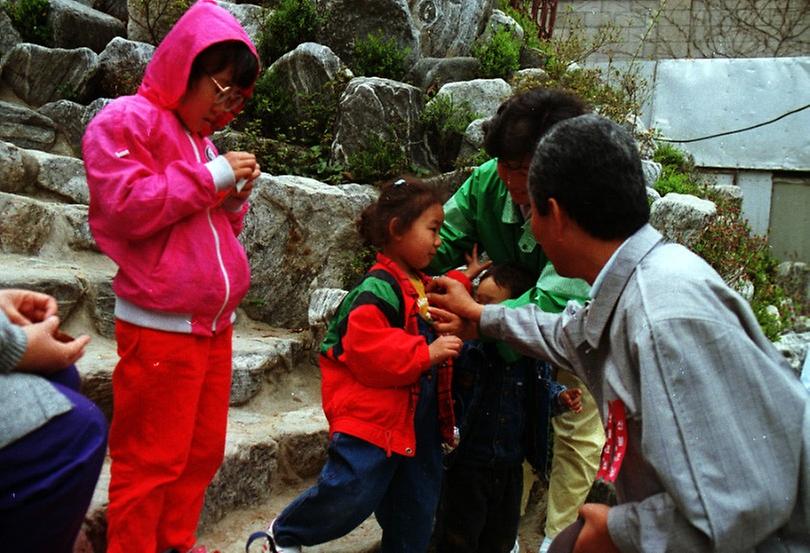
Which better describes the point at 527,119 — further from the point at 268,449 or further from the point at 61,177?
the point at 61,177

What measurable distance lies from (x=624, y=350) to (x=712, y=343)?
0.69 feet

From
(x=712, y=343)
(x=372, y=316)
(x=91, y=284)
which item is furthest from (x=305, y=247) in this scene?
(x=712, y=343)

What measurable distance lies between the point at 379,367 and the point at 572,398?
0.86m

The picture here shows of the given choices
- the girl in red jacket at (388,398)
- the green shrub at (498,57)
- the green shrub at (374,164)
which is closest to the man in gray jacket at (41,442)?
the girl in red jacket at (388,398)

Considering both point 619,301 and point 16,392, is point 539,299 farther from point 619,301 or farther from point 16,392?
point 16,392

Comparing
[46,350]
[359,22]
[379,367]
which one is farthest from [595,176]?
[359,22]

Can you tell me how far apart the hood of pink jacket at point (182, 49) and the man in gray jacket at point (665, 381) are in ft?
4.11

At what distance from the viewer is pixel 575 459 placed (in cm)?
316

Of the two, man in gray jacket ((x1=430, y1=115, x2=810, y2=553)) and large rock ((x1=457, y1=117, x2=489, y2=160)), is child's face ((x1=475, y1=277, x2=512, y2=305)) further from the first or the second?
large rock ((x1=457, y1=117, x2=489, y2=160))

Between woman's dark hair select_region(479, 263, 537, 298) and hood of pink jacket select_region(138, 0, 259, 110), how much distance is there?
1.17 metres

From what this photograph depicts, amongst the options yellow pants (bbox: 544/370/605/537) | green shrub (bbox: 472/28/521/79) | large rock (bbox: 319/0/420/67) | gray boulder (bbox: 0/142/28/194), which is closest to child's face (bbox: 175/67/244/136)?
yellow pants (bbox: 544/370/605/537)

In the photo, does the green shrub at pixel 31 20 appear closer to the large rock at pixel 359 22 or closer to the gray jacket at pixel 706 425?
the large rock at pixel 359 22

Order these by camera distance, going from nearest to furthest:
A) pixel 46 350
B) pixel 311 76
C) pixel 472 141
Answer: pixel 46 350 → pixel 472 141 → pixel 311 76

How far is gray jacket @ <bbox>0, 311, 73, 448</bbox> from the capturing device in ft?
5.06
